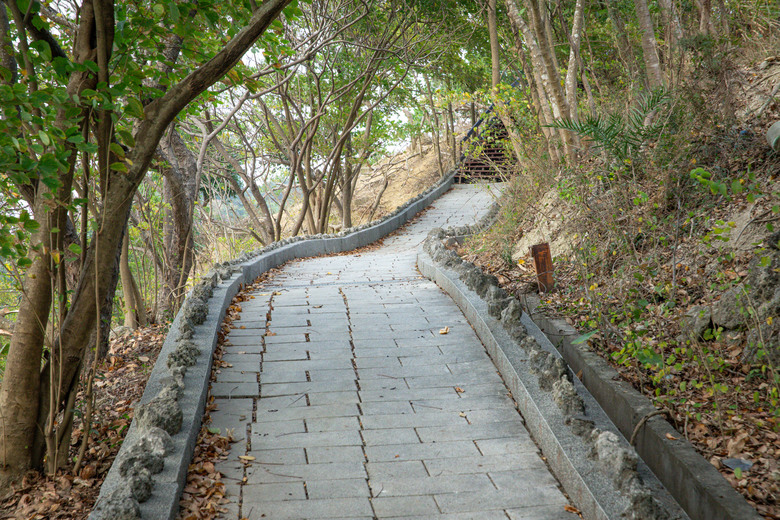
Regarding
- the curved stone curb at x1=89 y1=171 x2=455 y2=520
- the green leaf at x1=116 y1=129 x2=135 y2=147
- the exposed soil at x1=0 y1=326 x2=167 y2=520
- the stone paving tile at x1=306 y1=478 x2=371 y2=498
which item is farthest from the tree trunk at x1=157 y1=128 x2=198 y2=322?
the stone paving tile at x1=306 y1=478 x2=371 y2=498

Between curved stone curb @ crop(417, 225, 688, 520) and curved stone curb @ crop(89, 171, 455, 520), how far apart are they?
200 cm

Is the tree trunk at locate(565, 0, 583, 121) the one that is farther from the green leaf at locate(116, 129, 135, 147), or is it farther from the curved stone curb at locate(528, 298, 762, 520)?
the green leaf at locate(116, 129, 135, 147)

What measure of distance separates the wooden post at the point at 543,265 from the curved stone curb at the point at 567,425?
1.60 ft

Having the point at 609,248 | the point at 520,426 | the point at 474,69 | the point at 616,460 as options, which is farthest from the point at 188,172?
the point at 474,69

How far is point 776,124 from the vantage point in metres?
5.04

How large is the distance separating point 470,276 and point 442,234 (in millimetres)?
4840

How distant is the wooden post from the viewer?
5586 millimetres

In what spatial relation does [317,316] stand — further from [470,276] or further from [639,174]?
[639,174]

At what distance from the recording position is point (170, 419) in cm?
345

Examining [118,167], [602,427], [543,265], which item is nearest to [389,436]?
[602,427]

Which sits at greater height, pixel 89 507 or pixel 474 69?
pixel 474 69

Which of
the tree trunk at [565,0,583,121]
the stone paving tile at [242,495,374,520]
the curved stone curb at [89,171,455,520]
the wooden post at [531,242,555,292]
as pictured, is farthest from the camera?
the tree trunk at [565,0,583,121]

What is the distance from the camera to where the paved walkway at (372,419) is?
3.08 m

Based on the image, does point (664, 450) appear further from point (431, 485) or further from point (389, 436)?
point (389, 436)
